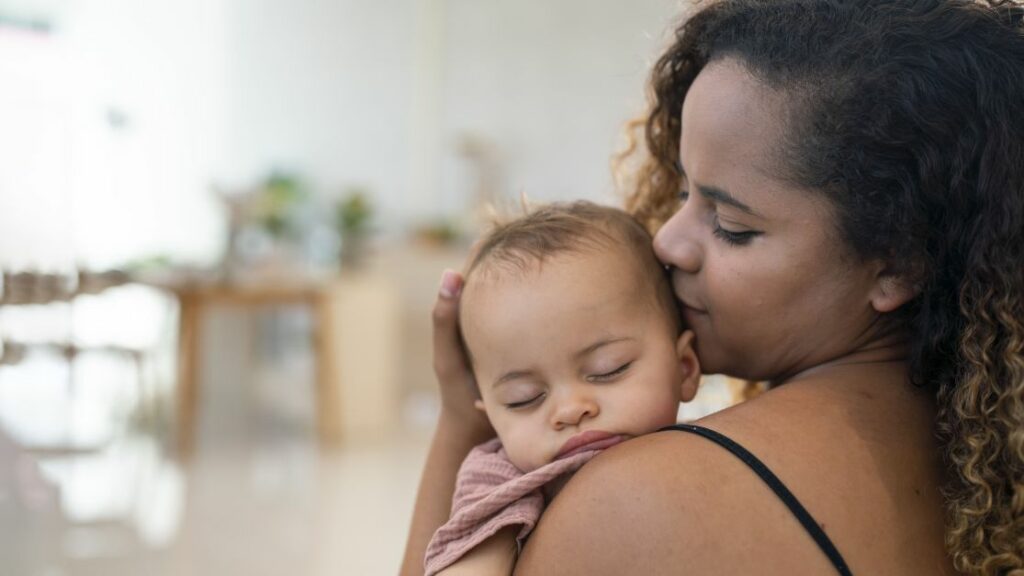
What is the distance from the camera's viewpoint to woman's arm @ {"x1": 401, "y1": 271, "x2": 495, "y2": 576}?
1.35m

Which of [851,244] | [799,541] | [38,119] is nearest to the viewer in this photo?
[799,541]

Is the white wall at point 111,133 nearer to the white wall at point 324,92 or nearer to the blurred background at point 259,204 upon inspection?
the blurred background at point 259,204

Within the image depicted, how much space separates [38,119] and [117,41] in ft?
2.83

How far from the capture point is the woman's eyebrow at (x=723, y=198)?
1101mm

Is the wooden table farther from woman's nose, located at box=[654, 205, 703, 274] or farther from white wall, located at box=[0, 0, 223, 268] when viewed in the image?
woman's nose, located at box=[654, 205, 703, 274]

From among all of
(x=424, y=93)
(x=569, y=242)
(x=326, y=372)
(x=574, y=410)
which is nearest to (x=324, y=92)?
(x=424, y=93)

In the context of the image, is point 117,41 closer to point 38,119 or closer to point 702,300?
point 38,119

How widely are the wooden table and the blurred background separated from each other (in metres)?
0.02

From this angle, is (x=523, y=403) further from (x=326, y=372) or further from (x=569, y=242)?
(x=326, y=372)

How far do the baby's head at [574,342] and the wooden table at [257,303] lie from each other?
A: 15.0 feet

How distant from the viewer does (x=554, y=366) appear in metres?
1.19

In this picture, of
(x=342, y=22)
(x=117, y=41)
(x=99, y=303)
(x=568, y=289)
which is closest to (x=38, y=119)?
(x=117, y=41)

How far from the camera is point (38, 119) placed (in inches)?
313

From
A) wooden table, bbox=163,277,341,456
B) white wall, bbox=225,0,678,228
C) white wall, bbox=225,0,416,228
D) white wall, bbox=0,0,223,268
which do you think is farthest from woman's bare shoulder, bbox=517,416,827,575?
white wall, bbox=225,0,416,228
